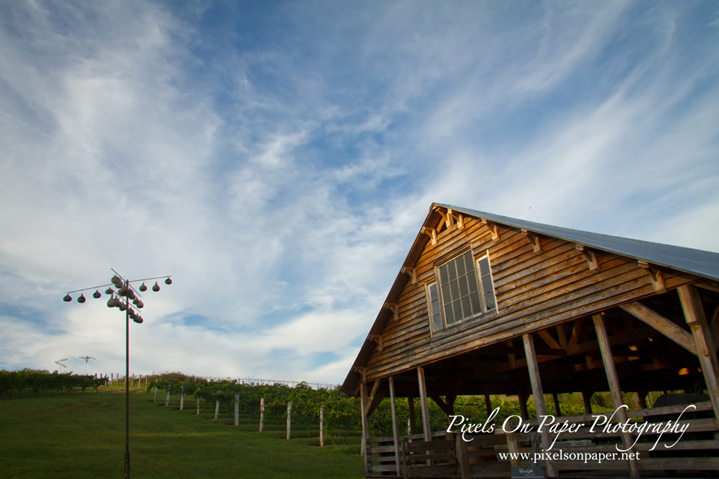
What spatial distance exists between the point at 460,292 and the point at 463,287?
0.59 ft

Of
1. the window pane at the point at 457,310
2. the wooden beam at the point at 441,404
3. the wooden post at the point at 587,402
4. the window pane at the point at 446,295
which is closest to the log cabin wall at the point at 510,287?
the window pane at the point at 457,310

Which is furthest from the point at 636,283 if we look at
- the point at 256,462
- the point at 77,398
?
the point at 77,398

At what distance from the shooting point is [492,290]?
11500 mm

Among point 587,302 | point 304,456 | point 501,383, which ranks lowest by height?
point 304,456

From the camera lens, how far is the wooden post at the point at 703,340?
7.00 meters

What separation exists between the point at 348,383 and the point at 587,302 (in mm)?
10601

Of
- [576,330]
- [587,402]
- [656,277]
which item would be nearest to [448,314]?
[576,330]

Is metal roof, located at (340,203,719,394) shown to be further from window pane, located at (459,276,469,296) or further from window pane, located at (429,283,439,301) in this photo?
window pane, located at (459,276,469,296)

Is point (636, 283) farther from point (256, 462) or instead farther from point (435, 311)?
point (256, 462)

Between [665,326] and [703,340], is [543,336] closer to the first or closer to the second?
[665,326]

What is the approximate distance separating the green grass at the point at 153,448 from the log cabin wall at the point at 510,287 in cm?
816

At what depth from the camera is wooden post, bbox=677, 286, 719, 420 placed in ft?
23.0

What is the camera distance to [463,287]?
12508mm

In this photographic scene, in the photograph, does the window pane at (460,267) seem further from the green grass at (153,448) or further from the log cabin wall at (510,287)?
the green grass at (153,448)
